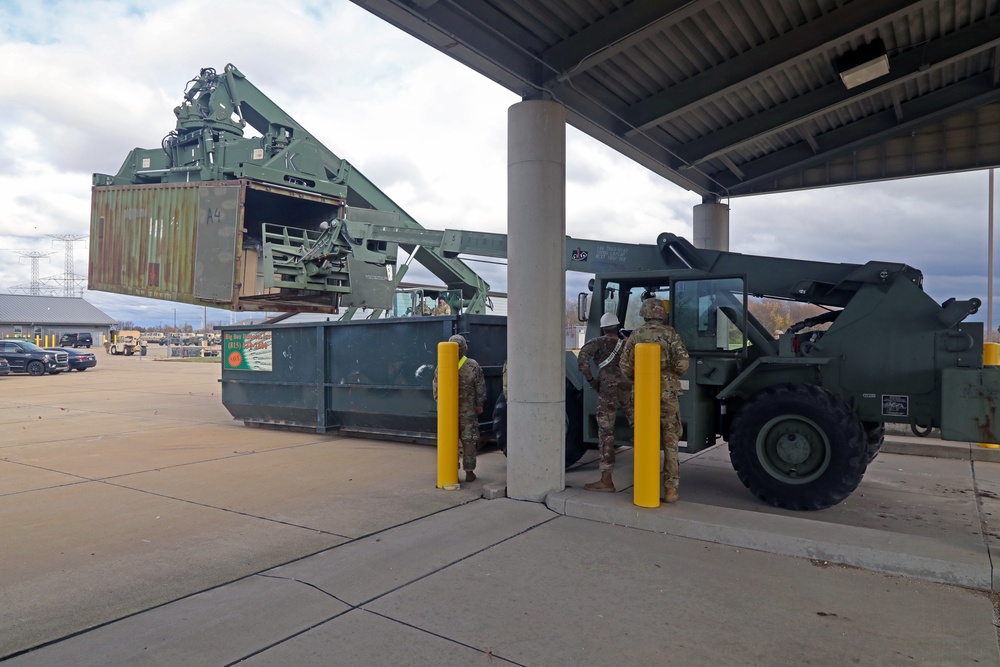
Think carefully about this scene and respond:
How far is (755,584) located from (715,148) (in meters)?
7.31

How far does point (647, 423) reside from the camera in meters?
5.83

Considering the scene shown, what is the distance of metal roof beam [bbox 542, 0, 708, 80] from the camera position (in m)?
6.25

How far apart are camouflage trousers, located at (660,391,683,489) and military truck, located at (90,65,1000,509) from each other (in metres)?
0.64

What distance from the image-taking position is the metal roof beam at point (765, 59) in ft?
22.2

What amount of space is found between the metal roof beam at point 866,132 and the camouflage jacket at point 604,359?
19.3ft

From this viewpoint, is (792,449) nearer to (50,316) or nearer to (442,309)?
(442,309)

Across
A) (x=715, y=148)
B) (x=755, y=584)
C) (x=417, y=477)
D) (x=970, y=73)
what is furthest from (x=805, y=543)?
(x=970, y=73)

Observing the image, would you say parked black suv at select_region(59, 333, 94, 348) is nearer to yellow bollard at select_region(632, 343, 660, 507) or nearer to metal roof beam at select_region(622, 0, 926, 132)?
metal roof beam at select_region(622, 0, 926, 132)

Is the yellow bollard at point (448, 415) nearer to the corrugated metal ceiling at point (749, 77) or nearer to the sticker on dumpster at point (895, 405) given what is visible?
Answer: the corrugated metal ceiling at point (749, 77)

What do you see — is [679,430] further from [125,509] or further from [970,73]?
[970,73]

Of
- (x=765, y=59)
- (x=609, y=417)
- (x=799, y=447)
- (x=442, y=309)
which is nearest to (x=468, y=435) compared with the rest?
(x=609, y=417)

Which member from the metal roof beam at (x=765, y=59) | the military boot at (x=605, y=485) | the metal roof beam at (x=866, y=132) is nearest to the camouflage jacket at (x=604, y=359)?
the military boot at (x=605, y=485)

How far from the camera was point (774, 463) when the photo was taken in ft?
20.8

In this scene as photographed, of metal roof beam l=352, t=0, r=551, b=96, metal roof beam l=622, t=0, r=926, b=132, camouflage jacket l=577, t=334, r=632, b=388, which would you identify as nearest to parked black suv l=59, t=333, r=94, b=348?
metal roof beam l=622, t=0, r=926, b=132
